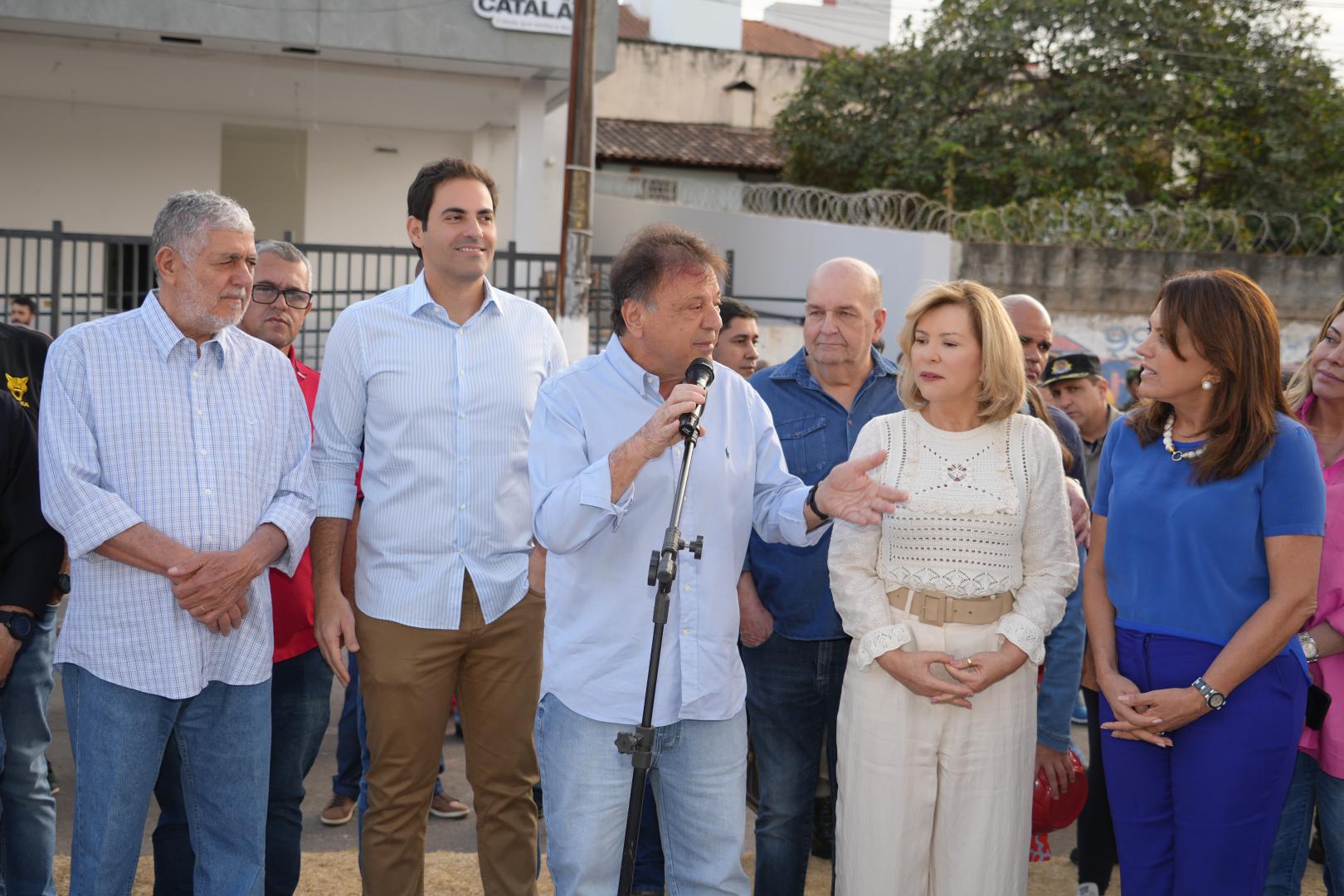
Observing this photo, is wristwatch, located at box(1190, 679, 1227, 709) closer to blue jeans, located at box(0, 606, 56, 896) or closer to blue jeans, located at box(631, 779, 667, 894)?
blue jeans, located at box(631, 779, 667, 894)

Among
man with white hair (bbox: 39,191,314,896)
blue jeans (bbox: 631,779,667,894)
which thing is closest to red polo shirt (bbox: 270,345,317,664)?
man with white hair (bbox: 39,191,314,896)

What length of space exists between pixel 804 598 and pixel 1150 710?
1.14m

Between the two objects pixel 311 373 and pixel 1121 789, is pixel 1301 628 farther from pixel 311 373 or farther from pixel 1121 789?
pixel 311 373

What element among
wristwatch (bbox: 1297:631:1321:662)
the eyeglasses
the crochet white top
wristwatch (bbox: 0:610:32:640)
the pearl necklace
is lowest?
wristwatch (bbox: 0:610:32:640)

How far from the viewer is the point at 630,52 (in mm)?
31094

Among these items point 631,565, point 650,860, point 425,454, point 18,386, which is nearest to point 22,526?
point 18,386

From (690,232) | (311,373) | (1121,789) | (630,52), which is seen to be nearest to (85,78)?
(311,373)

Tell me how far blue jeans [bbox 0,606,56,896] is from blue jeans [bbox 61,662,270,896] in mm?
442

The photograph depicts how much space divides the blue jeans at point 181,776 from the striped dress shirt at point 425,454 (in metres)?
0.54

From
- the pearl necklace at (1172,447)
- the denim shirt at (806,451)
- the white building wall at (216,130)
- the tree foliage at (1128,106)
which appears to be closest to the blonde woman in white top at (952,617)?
the pearl necklace at (1172,447)

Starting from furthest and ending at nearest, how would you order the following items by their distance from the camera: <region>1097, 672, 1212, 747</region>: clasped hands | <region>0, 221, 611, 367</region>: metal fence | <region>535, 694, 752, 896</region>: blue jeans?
<region>0, 221, 611, 367</region>: metal fence
<region>1097, 672, 1212, 747</region>: clasped hands
<region>535, 694, 752, 896</region>: blue jeans

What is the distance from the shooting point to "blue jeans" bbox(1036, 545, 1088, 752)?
4152mm

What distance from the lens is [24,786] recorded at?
3.80 metres

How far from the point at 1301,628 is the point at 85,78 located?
1518cm
